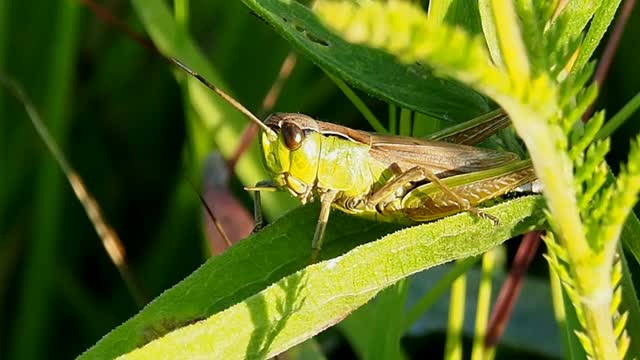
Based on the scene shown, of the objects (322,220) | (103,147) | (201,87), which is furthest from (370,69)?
(103,147)

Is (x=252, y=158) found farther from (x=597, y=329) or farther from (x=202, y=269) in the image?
(x=597, y=329)

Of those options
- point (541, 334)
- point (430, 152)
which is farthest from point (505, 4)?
point (541, 334)

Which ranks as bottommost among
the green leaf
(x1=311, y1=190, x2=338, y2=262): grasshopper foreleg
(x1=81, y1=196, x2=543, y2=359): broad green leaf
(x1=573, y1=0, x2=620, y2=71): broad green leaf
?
(x1=81, y1=196, x2=543, y2=359): broad green leaf

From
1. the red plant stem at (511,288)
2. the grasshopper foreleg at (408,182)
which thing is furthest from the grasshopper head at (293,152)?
the red plant stem at (511,288)

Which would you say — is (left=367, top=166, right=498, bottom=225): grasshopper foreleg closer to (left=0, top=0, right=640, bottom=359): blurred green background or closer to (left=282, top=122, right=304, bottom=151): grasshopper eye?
(left=282, top=122, right=304, bottom=151): grasshopper eye

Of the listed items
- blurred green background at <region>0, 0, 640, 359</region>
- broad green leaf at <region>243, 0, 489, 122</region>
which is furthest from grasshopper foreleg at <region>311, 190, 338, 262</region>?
blurred green background at <region>0, 0, 640, 359</region>

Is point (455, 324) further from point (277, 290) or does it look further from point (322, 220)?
point (277, 290)

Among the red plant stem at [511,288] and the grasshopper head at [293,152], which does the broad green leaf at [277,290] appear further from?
the red plant stem at [511,288]
